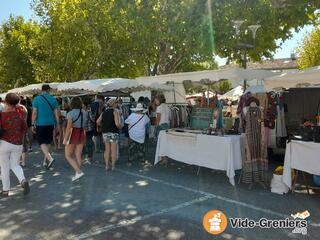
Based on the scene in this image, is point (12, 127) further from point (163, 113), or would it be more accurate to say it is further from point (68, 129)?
point (163, 113)

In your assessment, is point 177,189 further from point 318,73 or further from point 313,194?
point 318,73

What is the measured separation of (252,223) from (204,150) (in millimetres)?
2871

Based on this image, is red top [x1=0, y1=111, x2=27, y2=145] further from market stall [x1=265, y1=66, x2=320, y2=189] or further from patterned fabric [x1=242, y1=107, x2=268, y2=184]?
market stall [x1=265, y1=66, x2=320, y2=189]

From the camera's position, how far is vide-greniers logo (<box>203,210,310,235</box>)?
5000 millimetres

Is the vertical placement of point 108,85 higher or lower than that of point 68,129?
higher

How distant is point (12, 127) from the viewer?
639cm

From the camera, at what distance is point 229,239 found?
183 inches

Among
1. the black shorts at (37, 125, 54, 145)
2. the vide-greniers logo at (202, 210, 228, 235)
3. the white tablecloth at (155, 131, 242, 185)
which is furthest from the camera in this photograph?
the black shorts at (37, 125, 54, 145)

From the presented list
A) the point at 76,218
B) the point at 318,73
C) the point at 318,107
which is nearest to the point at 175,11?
the point at 318,107

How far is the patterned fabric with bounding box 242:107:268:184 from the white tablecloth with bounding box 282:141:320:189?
1.95 feet

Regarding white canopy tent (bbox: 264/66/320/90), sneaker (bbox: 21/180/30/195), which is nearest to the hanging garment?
white canopy tent (bbox: 264/66/320/90)

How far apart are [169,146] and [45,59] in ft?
65.4

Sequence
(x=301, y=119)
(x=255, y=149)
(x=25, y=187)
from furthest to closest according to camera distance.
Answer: (x=301, y=119), (x=255, y=149), (x=25, y=187)

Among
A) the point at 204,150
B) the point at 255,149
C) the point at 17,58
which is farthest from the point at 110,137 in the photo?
the point at 17,58
